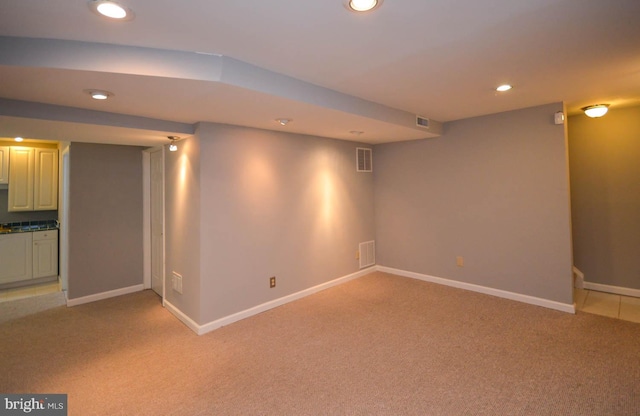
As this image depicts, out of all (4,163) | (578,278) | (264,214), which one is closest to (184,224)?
(264,214)

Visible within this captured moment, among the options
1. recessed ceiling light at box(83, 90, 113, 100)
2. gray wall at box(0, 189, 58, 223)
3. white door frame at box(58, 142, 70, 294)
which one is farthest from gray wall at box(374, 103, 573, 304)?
gray wall at box(0, 189, 58, 223)

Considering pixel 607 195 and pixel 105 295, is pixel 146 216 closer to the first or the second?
pixel 105 295

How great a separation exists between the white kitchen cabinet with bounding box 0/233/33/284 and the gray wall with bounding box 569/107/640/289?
8.08 metres

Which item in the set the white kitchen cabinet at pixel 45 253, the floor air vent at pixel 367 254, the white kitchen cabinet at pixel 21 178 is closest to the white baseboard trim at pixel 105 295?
the white kitchen cabinet at pixel 45 253

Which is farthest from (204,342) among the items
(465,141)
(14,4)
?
(465,141)

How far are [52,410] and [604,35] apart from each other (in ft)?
14.1

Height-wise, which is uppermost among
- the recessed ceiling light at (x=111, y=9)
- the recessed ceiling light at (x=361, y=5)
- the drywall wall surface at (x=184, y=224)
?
the recessed ceiling light at (x=361, y=5)

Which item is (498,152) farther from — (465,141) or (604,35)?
(604,35)

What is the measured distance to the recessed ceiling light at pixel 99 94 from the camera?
2.17 metres

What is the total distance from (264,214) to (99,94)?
1960 mm

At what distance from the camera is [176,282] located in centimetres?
362

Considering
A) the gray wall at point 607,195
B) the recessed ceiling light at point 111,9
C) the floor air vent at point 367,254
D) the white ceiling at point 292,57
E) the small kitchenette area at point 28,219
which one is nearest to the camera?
the recessed ceiling light at point 111,9

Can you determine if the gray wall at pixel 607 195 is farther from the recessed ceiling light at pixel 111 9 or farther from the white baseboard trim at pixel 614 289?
the recessed ceiling light at pixel 111 9

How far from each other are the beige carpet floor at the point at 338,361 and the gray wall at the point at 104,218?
60cm
